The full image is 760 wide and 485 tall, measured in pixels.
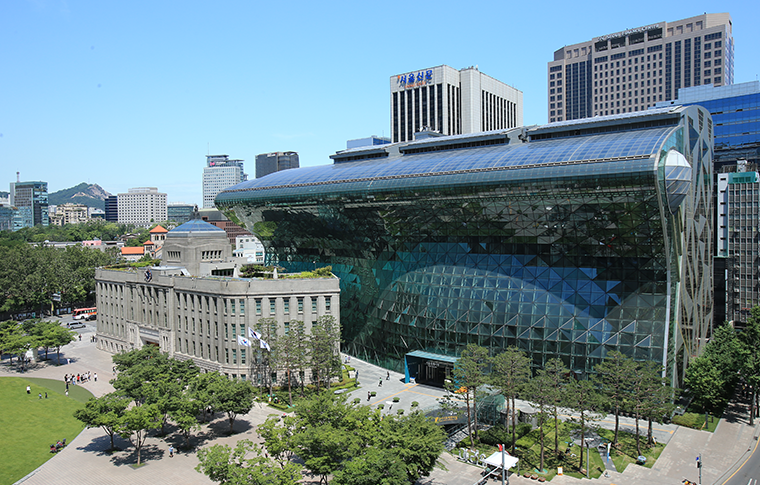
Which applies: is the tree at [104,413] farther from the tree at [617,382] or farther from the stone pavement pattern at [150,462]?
the tree at [617,382]

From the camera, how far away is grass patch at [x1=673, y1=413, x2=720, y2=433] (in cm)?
6394

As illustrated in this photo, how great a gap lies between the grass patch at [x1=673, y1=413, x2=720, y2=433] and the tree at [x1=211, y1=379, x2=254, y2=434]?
51.5 metres

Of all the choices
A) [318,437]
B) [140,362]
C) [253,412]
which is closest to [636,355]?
[318,437]

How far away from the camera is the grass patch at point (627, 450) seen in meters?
54.9

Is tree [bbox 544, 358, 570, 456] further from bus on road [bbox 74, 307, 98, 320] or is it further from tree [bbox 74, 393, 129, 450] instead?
bus on road [bbox 74, 307, 98, 320]

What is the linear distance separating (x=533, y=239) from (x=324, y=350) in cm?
3364

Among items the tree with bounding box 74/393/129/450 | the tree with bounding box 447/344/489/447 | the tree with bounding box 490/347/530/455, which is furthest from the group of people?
the tree with bounding box 490/347/530/455

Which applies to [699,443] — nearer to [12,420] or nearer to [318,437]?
[318,437]

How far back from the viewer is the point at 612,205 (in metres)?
67.6

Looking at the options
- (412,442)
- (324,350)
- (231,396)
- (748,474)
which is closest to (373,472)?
(412,442)

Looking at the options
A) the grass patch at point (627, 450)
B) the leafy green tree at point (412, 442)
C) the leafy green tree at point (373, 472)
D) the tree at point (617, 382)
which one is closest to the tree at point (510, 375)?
the tree at point (617, 382)

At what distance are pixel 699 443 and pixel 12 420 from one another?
8311cm

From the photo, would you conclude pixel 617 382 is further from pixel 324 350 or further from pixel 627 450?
pixel 324 350

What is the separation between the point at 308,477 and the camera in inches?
2052
